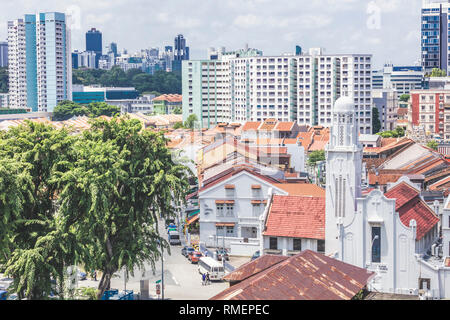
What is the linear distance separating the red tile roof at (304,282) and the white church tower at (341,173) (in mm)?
5451

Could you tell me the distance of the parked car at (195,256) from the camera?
712 inches

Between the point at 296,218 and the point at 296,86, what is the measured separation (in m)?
39.7

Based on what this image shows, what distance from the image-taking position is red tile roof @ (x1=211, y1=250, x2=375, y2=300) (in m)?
7.80

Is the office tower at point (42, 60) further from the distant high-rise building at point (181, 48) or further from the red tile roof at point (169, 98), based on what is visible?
the red tile roof at point (169, 98)

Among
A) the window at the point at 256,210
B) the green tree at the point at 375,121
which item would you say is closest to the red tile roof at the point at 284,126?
the green tree at the point at 375,121

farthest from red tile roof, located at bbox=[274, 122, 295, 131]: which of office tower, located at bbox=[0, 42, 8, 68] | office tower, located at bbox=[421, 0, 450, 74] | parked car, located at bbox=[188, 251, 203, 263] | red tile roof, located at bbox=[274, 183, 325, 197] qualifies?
office tower, located at bbox=[0, 42, 8, 68]

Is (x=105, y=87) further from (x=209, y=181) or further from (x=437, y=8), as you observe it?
(x=209, y=181)

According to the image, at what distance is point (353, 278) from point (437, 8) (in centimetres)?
5948

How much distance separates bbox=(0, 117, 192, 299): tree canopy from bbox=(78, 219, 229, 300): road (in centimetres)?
123

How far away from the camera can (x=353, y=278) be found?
943 cm

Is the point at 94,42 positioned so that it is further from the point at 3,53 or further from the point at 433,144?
the point at 433,144

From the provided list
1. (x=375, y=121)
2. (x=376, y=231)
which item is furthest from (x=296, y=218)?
(x=375, y=121)
